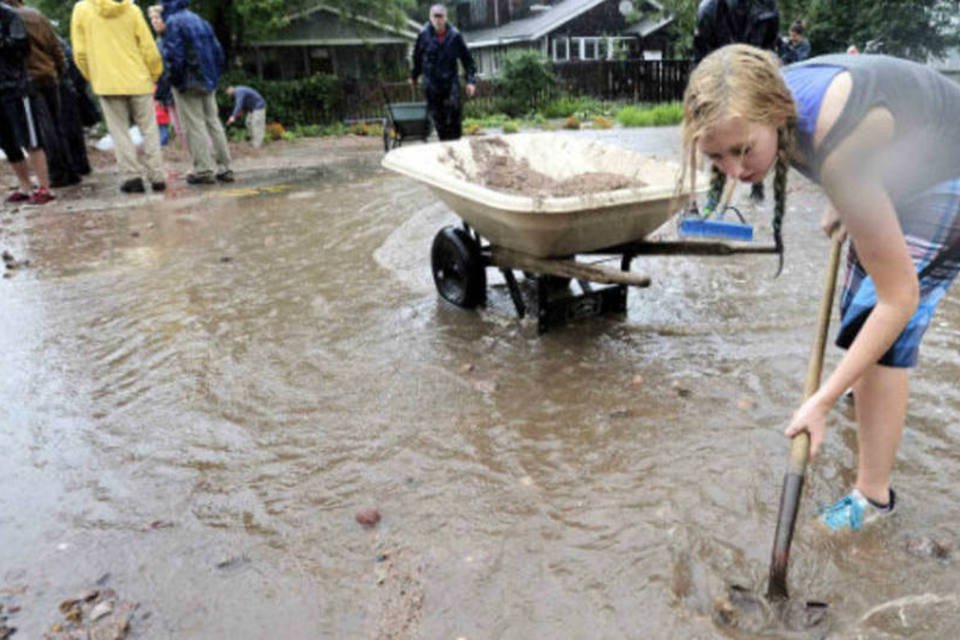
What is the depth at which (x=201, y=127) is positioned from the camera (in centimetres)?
→ 877

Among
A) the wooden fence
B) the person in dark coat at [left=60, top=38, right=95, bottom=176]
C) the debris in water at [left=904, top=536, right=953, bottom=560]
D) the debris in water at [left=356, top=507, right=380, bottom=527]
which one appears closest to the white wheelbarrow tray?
the debris in water at [left=904, top=536, right=953, bottom=560]

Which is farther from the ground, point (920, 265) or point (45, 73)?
point (45, 73)

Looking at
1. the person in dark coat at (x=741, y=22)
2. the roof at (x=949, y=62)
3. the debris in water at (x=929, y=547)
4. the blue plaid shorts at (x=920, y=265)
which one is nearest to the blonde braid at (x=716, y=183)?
the blue plaid shorts at (x=920, y=265)

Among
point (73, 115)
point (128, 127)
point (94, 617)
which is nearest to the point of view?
point (94, 617)

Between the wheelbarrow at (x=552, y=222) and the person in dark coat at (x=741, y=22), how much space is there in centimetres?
229

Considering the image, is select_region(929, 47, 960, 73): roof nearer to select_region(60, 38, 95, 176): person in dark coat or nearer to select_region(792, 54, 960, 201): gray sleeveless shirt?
select_region(60, 38, 95, 176): person in dark coat

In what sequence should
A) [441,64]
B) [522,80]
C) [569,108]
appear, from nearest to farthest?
[441,64] < [569,108] < [522,80]

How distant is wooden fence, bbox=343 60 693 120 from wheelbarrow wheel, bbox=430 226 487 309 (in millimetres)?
17560

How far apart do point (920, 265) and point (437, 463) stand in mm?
1729

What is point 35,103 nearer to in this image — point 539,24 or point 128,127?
point 128,127

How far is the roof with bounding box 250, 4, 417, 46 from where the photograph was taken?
24922 mm

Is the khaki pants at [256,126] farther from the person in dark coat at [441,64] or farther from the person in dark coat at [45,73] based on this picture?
the person in dark coat at [441,64]

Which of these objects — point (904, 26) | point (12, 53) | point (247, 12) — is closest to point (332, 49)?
point (247, 12)

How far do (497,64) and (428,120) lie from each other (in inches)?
1012
